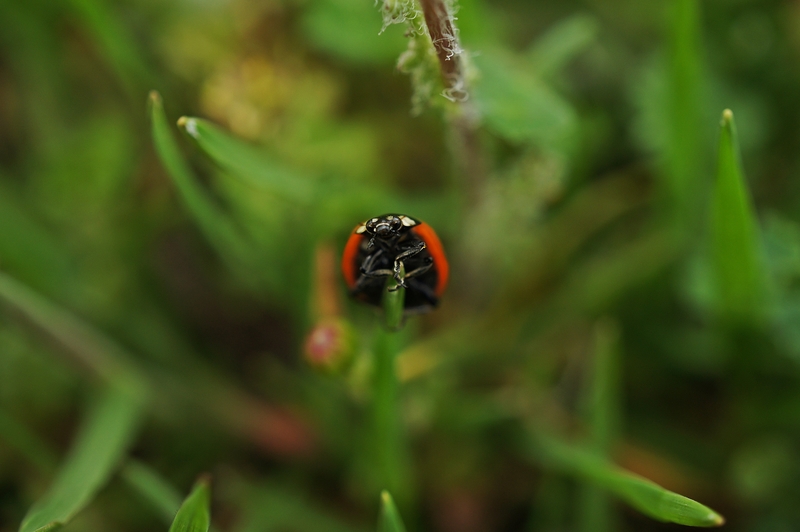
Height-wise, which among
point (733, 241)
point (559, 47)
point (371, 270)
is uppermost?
point (559, 47)

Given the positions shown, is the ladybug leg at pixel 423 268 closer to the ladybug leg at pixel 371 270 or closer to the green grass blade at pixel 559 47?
the ladybug leg at pixel 371 270

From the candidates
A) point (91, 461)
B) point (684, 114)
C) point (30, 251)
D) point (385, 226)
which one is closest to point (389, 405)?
point (385, 226)

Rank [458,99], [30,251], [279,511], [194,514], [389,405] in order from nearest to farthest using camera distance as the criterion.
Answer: [194,514] < [458,99] < [389,405] < [279,511] < [30,251]

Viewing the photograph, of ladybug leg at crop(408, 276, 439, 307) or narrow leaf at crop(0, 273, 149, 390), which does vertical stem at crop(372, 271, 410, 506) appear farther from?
narrow leaf at crop(0, 273, 149, 390)

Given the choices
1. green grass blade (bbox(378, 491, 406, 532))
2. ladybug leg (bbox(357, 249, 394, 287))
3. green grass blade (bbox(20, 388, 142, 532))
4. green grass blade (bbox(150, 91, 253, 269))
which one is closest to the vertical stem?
ladybug leg (bbox(357, 249, 394, 287))

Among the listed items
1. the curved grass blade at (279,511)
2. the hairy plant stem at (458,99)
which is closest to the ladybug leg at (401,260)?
the hairy plant stem at (458,99)

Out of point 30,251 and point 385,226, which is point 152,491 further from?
point 30,251
